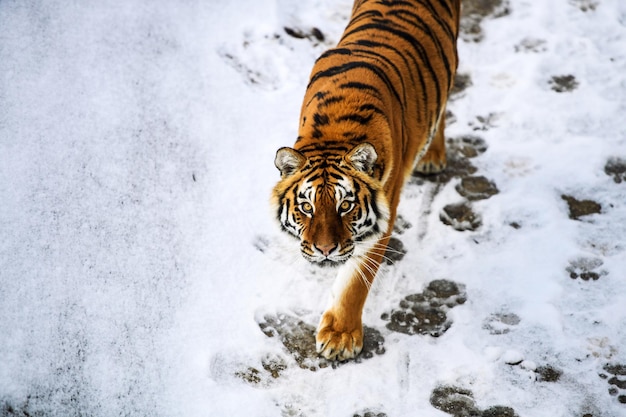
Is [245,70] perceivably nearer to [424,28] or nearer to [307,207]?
[424,28]

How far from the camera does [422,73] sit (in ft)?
9.30

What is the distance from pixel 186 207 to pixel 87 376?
913 mm

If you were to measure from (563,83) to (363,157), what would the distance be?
2124mm

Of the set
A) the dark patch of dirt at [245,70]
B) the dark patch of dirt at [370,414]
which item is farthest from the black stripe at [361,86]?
→ the dark patch of dirt at [370,414]

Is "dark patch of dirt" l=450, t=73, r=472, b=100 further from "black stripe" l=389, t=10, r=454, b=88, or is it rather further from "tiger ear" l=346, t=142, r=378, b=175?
"tiger ear" l=346, t=142, r=378, b=175

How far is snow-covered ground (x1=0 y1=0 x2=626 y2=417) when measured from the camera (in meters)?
2.28

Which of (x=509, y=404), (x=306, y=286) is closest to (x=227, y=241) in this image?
(x=306, y=286)

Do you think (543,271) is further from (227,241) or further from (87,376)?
(87,376)

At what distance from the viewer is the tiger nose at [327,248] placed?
215cm

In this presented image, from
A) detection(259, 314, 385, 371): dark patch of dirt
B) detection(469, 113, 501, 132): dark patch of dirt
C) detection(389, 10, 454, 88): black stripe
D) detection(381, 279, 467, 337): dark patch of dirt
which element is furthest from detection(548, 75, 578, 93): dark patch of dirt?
detection(259, 314, 385, 371): dark patch of dirt

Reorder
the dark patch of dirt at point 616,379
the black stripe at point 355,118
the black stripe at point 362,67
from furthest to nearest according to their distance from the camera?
1. the black stripe at point 362,67
2. the black stripe at point 355,118
3. the dark patch of dirt at point 616,379

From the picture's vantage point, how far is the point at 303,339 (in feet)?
8.31

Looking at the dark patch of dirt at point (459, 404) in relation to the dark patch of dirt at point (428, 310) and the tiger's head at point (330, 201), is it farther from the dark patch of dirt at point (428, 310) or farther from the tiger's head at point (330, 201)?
the tiger's head at point (330, 201)

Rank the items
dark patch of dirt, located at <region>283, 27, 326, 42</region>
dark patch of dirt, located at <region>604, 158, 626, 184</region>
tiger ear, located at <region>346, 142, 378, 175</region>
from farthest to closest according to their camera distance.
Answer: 1. dark patch of dirt, located at <region>283, 27, 326, 42</region>
2. dark patch of dirt, located at <region>604, 158, 626, 184</region>
3. tiger ear, located at <region>346, 142, 378, 175</region>
